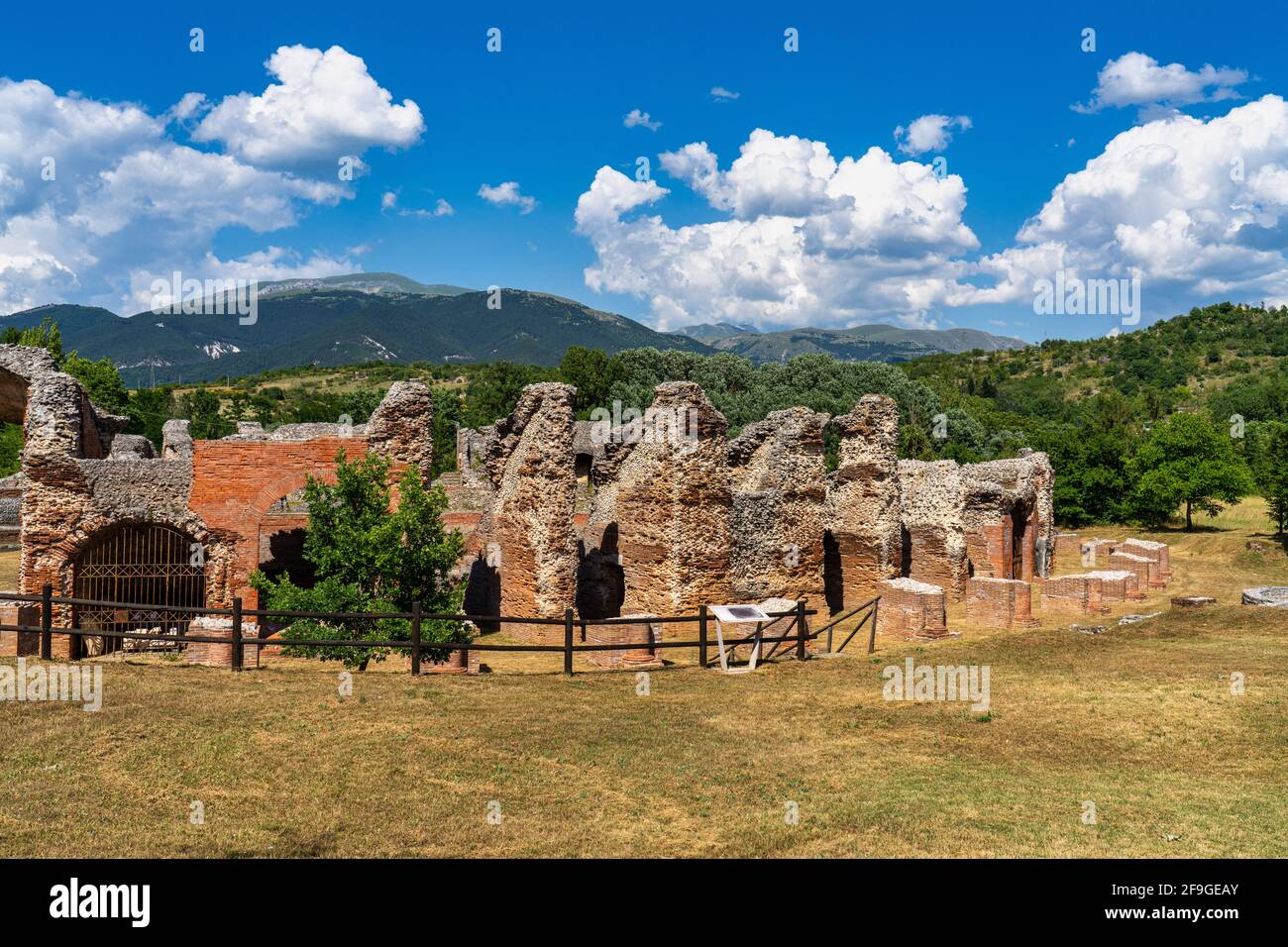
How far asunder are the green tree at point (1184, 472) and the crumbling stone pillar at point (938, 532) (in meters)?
20.8

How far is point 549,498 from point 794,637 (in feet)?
22.3

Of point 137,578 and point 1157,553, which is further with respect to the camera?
point 1157,553

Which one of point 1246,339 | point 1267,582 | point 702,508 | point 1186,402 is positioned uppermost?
point 1246,339

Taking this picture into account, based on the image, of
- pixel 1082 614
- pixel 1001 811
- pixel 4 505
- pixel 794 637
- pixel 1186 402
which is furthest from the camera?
pixel 1186 402

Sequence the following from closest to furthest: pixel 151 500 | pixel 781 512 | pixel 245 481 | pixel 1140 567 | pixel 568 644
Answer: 1. pixel 568 644
2. pixel 151 500
3. pixel 245 481
4. pixel 781 512
5. pixel 1140 567

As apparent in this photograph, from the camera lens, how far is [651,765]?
10.3m

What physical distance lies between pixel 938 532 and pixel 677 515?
10036mm

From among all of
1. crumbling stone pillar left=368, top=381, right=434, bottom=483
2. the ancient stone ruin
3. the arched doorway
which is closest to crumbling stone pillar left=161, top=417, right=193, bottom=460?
the ancient stone ruin

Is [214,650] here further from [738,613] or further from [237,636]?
[738,613]

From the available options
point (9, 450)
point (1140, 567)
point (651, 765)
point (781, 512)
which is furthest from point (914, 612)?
point (9, 450)

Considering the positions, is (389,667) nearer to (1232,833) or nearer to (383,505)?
(383,505)

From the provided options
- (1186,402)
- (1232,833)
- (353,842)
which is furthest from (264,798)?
(1186,402)

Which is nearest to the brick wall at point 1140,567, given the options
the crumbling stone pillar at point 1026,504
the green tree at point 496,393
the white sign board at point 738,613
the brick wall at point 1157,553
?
the brick wall at point 1157,553

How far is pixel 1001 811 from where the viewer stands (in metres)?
8.88
